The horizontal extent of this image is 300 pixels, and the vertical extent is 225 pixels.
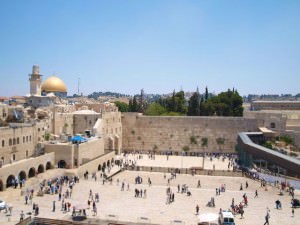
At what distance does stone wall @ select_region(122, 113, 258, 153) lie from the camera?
44.1 metres

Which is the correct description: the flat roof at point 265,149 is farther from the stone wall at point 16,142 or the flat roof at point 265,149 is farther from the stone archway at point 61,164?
the stone wall at point 16,142

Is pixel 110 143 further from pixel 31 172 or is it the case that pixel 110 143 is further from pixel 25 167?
pixel 25 167

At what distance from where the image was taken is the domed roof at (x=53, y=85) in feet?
176

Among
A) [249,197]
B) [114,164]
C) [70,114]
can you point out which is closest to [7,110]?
[70,114]

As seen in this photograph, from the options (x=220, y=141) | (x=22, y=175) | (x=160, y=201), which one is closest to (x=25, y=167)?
(x=22, y=175)

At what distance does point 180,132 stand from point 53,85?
21.4 metres

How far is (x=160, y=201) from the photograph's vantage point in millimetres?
22688

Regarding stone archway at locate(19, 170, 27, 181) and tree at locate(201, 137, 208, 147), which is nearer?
stone archway at locate(19, 170, 27, 181)

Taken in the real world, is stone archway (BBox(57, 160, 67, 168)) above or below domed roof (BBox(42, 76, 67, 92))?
below

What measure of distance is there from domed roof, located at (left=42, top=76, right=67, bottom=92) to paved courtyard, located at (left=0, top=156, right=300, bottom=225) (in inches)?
1097

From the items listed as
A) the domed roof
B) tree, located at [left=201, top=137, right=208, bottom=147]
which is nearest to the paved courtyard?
tree, located at [left=201, top=137, right=208, bottom=147]

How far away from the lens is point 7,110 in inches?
1511

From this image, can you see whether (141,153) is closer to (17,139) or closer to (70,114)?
(70,114)

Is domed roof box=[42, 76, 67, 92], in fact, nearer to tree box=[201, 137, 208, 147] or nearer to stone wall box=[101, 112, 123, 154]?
stone wall box=[101, 112, 123, 154]
